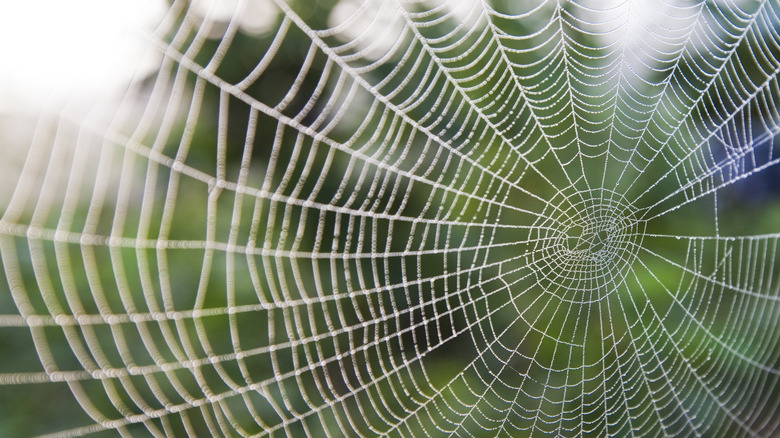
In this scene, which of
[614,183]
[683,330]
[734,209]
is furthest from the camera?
[734,209]

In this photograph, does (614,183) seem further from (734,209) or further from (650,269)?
(734,209)

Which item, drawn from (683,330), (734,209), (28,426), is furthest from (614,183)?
(28,426)

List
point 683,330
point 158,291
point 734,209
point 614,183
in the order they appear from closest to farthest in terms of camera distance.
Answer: point 614,183
point 158,291
point 683,330
point 734,209

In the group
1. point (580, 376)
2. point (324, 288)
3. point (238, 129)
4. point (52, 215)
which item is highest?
point (238, 129)

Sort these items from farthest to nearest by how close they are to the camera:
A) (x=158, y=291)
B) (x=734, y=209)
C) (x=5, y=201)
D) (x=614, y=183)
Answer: (x=734, y=209) < (x=158, y=291) < (x=614, y=183) < (x=5, y=201)

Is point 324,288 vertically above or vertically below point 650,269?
below

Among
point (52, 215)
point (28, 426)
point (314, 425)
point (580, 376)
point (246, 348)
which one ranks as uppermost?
point (52, 215)

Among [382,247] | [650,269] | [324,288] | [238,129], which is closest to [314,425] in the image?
[324,288]

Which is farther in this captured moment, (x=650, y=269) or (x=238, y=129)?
(x=238, y=129)

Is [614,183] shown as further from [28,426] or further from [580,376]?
[28,426]
